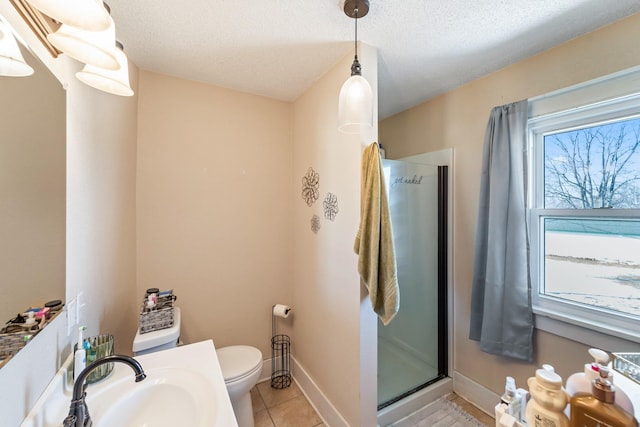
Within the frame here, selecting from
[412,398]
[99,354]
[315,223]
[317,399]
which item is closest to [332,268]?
[315,223]

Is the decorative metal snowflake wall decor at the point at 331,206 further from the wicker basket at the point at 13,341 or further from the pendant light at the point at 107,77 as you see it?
the wicker basket at the point at 13,341

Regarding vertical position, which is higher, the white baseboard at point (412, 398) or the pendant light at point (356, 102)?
the pendant light at point (356, 102)

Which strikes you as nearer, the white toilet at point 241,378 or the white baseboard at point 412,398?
the white toilet at point 241,378

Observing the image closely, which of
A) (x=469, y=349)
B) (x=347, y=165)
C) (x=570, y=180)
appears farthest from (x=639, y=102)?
(x=469, y=349)

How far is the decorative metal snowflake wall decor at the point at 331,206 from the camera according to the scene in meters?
1.65

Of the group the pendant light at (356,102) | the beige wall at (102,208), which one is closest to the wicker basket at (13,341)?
the beige wall at (102,208)

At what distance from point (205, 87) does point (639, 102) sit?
2.56 meters

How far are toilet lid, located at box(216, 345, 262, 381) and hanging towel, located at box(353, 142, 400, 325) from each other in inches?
34.9

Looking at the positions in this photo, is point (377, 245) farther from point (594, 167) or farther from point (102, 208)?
point (102, 208)

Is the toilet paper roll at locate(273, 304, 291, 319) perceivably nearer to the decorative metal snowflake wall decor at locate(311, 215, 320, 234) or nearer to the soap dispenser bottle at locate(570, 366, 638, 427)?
the decorative metal snowflake wall decor at locate(311, 215, 320, 234)

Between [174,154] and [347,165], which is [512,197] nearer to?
[347,165]

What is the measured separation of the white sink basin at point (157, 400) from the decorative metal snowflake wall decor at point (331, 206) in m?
1.04

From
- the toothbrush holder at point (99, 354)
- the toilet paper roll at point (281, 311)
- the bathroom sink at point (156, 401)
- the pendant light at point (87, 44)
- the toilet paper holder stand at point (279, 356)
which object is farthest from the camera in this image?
the toilet paper holder stand at point (279, 356)

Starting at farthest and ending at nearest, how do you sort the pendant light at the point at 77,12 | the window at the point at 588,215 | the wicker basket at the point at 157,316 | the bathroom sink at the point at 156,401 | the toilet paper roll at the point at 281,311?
the toilet paper roll at the point at 281,311, the wicker basket at the point at 157,316, the window at the point at 588,215, the bathroom sink at the point at 156,401, the pendant light at the point at 77,12
